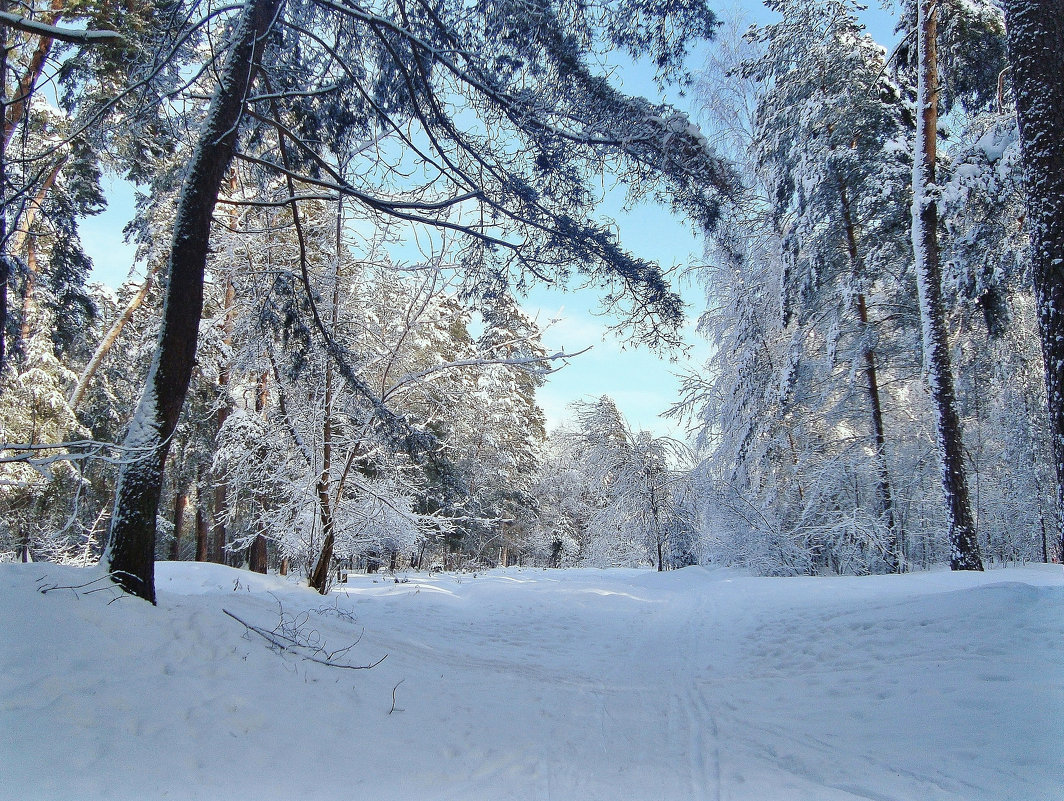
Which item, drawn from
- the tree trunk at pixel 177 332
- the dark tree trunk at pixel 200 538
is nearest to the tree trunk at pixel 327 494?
the tree trunk at pixel 177 332

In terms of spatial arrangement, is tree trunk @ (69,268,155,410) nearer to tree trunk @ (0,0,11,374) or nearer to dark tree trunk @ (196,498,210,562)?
dark tree trunk @ (196,498,210,562)

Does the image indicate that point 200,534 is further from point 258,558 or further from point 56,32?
point 56,32

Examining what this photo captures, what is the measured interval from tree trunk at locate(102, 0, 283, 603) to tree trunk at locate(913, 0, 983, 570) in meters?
9.35

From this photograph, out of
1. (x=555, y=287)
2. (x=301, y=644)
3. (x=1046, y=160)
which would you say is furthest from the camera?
(x=555, y=287)

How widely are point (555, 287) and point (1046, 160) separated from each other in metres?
4.04

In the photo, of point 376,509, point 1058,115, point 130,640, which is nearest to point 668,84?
point 1058,115

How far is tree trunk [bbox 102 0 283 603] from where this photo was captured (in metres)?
4.05

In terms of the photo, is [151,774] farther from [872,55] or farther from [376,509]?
[872,55]

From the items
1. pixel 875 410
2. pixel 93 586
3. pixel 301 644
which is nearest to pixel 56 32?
pixel 93 586

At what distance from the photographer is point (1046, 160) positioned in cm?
316

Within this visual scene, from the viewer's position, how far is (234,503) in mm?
9562

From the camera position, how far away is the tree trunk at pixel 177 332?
405 centimetres

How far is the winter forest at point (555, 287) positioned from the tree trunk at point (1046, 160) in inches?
0.8

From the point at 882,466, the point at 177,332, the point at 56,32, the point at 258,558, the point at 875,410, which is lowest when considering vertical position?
the point at 258,558
